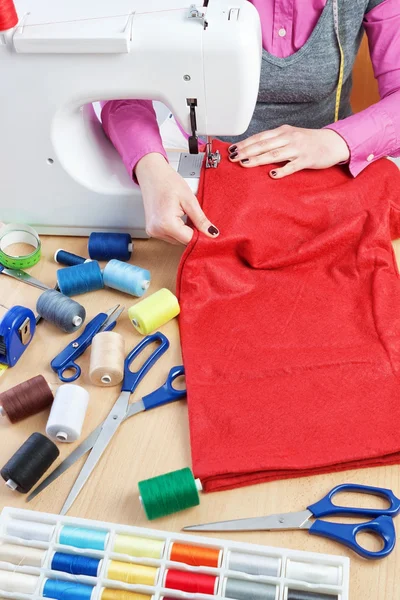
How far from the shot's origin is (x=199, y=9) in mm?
1330


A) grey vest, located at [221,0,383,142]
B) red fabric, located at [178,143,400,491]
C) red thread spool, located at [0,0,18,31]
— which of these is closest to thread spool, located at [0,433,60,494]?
red fabric, located at [178,143,400,491]

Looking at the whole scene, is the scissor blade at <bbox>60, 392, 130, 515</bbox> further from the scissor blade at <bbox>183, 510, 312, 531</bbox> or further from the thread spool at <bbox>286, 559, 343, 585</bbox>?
the thread spool at <bbox>286, 559, 343, 585</bbox>

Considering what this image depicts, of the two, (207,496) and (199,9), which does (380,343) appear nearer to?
(207,496)

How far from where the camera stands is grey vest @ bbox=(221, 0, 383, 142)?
5.74ft

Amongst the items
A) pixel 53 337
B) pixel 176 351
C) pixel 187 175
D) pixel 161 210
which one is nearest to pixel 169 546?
pixel 176 351

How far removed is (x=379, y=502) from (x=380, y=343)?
1.05ft

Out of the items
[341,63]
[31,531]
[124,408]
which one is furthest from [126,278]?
[341,63]

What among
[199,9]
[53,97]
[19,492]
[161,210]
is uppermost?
[199,9]

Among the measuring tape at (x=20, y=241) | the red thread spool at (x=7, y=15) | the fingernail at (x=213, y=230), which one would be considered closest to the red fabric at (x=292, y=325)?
the fingernail at (x=213, y=230)

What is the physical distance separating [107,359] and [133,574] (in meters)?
0.41

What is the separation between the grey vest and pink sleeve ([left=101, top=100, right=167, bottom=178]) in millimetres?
384

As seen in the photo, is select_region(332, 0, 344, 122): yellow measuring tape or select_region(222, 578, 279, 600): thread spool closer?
select_region(222, 578, 279, 600): thread spool

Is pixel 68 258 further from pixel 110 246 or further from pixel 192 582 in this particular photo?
pixel 192 582

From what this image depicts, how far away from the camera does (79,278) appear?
1.49m
